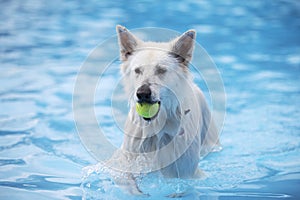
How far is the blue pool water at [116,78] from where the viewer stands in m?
4.55

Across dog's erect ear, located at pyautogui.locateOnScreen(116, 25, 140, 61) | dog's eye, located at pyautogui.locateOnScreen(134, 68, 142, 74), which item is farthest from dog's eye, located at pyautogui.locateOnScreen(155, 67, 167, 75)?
dog's erect ear, located at pyautogui.locateOnScreen(116, 25, 140, 61)

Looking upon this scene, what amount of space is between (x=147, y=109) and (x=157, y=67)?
0.39m

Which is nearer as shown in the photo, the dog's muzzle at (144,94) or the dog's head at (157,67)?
the dog's muzzle at (144,94)

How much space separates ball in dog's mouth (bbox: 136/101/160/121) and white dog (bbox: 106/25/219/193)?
41mm

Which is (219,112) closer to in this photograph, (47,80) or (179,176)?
(179,176)

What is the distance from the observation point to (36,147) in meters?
5.38

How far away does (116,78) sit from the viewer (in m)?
7.86

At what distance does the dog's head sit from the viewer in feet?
12.8

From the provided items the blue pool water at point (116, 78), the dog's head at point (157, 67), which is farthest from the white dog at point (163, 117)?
the blue pool water at point (116, 78)

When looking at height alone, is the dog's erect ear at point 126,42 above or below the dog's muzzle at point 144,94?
above

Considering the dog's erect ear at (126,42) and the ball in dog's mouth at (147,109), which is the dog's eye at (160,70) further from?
the dog's erect ear at (126,42)

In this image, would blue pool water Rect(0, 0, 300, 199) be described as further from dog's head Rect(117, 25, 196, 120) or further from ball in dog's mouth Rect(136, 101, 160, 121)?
dog's head Rect(117, 25, 196, 120)

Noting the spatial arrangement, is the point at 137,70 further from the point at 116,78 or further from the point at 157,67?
the point at 116,78

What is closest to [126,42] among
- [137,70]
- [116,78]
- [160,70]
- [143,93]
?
[137,70]
